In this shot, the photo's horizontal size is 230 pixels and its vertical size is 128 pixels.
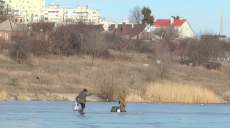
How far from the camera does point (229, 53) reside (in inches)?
4609

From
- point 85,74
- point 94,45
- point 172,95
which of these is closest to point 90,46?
point 94,45

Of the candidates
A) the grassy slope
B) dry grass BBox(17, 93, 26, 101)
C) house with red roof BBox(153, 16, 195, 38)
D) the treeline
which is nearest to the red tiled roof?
house with red roof BBox(153, 16, 195, 38)

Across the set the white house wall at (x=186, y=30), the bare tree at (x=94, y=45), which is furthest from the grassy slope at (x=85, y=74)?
the white house wall at (x=186, y=30)

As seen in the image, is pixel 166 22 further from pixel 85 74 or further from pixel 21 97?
pixel 21 97

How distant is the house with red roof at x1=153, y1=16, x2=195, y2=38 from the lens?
150 meters

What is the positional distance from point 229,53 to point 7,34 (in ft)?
173

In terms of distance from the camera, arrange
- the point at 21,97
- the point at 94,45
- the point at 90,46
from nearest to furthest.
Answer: the point at 21,97 < the point at 94,45 < the point at 90,46

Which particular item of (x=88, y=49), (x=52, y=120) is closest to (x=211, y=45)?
(x=88, y=49)

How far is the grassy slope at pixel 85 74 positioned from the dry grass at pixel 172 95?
366 centimetres

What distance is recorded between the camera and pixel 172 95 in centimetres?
4372

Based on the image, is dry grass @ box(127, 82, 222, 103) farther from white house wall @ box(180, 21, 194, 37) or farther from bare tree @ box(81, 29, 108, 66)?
white house wall @ box(180, 21, 194, 37)

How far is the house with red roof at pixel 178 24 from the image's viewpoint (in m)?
150

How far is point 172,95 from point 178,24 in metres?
109

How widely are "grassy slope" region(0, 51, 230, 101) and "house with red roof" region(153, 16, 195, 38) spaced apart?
63.6 m
